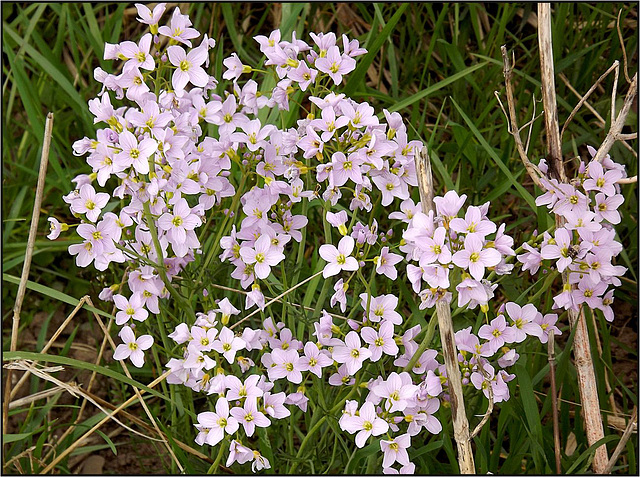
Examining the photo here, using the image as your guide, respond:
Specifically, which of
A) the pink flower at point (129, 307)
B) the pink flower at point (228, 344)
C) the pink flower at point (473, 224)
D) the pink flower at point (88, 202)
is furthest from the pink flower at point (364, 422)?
the pink flower at point (88, 202)

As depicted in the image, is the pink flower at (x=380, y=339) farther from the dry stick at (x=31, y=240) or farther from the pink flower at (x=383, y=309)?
the dry stick at (x=31, y=240)

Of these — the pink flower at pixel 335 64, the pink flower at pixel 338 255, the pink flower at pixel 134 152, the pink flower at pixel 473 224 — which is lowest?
the pink flower at pixel 338 255

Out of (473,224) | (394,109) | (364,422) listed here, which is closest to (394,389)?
(364,422)

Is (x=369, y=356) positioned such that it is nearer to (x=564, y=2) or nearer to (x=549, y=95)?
(x=549, y=95)

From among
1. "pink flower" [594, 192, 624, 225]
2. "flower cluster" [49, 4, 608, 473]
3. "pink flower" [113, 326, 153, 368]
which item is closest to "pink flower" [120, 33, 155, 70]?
"flower cluster" [49, 4, 608, 473]

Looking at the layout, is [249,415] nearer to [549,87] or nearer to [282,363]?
[282,363]

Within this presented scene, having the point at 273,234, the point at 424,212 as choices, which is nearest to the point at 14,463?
the point at 273,234

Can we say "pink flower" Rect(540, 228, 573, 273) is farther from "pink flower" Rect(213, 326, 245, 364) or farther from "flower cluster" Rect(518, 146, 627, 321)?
"pink flower" Rect(213, 326, 245, 364)
